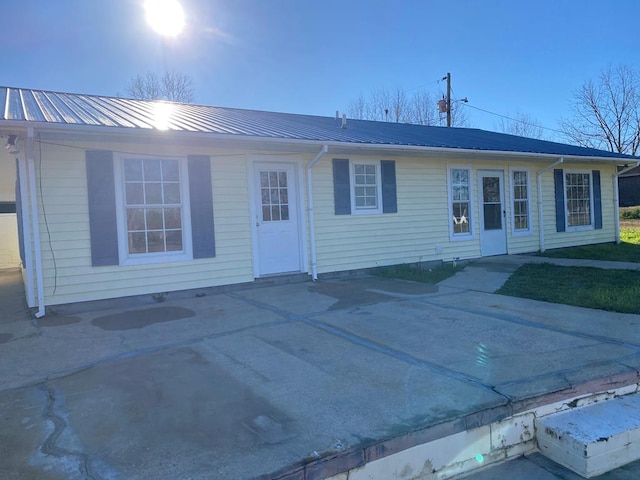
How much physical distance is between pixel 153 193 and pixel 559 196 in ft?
33.9

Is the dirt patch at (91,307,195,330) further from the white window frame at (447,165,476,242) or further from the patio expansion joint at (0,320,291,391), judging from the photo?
the white window frame at (447,165,476,242)

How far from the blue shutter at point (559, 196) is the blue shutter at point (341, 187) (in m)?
6.55

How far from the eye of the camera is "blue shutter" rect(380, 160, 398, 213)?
30.6 ft

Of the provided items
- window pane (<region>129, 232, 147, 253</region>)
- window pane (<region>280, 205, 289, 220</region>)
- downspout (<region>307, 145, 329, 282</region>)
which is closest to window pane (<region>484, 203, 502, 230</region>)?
downspout (<region>307, 145, 329, 282</region>)

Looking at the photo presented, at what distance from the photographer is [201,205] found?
7344mm

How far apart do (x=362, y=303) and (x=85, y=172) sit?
168 inches

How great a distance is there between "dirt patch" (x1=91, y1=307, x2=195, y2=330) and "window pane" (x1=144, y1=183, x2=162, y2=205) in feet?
5.32

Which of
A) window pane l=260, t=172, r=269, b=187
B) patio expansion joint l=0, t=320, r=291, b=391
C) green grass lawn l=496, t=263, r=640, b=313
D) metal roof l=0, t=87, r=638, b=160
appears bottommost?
patio expansion joint l=0, t=320, r=291, b=391

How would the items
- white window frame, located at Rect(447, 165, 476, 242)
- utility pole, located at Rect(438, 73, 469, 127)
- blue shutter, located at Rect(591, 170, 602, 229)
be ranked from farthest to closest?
utility pole, located at Rect(438, 73, 469, 127)
blue shutter, located at Rect(591, 170, 602, 229)
white window frame, located at Rect(447, 165, 476, 242)

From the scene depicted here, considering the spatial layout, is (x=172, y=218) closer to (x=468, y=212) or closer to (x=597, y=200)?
(x=468, y=212)

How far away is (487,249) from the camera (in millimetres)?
11094

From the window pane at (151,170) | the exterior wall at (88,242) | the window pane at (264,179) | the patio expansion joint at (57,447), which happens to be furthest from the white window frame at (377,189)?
the patio expansion joint at (57,447)

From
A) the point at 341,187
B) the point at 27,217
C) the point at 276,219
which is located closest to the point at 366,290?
the point at 276,219

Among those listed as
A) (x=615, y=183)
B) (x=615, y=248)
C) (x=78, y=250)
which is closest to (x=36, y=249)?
(x=78, y=250)
